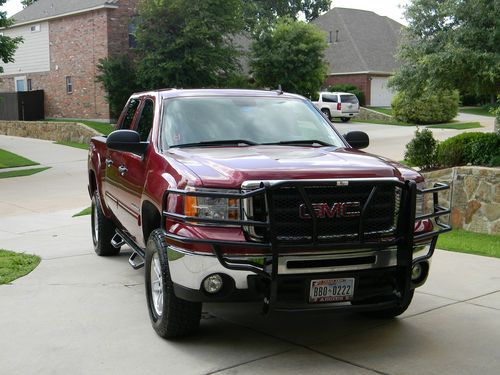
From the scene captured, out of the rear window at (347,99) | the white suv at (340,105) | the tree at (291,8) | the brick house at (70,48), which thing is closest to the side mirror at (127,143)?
the brick house at (70,48)

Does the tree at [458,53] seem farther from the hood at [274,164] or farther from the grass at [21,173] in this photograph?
the grass at [21,173]

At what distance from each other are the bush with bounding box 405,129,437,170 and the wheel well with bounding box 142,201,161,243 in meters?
6.90

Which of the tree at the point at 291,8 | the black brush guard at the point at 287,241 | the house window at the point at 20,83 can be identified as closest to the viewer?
the black brush guard at the point at 287,241

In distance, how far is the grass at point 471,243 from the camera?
8.30 m

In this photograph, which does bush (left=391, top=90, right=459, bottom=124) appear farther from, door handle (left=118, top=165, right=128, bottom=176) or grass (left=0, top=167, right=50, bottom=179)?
door handle (left=118, top=165, right=128, bottom=176)

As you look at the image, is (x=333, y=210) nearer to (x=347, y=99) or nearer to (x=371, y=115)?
(x=347, y=99)

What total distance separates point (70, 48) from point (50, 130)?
547cm

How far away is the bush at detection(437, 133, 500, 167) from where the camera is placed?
1060 centimetres

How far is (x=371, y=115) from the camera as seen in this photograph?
39781 millimetres

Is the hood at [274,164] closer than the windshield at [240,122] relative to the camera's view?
Yes

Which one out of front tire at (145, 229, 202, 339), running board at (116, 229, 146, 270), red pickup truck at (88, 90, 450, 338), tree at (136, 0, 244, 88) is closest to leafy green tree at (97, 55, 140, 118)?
tree at (136, 0, 244, 88)

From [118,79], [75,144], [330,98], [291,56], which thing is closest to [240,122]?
[75,144]

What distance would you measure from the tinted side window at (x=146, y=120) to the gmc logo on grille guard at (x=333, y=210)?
92.1 inches

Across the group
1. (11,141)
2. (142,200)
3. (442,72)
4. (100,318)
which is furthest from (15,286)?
(11,141)
